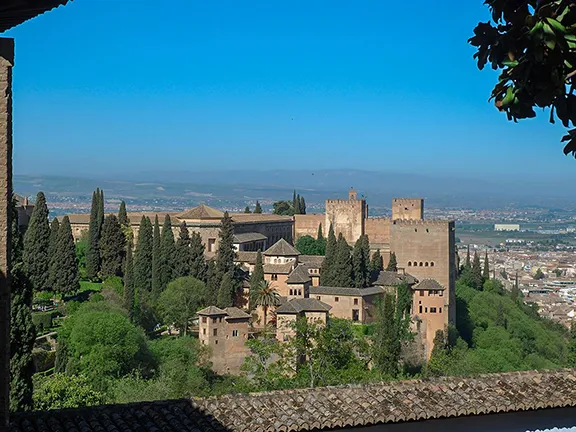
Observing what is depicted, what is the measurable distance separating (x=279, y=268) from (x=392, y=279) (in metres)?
5.14

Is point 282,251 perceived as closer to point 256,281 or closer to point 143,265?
point 256,281

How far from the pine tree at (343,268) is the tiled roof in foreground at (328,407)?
87.6 ft

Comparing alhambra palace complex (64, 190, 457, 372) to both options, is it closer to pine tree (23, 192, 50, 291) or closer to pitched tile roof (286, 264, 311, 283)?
pitched tile roof (286, 264, 311, 283)

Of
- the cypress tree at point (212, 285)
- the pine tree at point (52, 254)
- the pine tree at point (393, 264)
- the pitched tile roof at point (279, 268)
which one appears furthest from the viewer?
the pine tree at point (393, 264)

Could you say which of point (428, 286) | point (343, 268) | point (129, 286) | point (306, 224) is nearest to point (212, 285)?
point (129, 286)

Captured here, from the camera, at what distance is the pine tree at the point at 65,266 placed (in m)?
30.0

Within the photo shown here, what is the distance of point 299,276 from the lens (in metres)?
34.7

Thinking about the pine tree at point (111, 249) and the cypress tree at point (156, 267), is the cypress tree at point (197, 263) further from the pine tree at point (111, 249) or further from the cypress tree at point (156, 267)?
the pine tree at point (111, 249)

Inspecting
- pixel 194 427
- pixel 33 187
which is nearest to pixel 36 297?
pixel 194 427

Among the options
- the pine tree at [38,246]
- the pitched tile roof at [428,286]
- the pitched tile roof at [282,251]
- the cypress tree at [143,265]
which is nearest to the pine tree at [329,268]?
the pitched tile roof at [282,251]

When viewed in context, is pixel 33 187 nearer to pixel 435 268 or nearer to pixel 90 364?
pixel 435 268

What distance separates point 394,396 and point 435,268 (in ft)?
107

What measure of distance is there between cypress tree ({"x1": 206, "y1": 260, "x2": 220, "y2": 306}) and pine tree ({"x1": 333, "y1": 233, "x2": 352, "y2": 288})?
17.8 feet

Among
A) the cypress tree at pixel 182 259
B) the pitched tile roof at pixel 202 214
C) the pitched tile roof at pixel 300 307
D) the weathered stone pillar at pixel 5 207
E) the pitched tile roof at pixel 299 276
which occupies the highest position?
the weathered stone pillar at pixel 5 207
